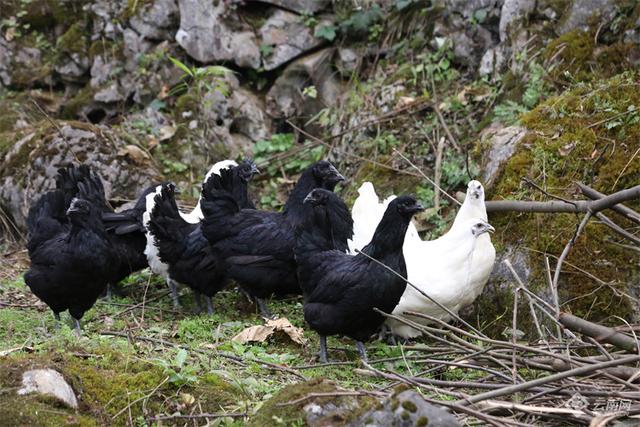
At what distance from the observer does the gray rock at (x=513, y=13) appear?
1010 cm

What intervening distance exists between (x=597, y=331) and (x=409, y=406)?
4.68ft

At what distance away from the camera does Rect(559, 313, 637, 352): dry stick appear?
4.66 meters

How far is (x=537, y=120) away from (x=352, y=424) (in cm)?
518

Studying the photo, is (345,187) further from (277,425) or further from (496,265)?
(277,425)

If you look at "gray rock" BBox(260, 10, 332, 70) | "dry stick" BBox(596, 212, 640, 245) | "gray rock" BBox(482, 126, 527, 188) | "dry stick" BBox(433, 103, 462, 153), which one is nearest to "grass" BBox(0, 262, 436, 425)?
"dry stick" BBox(596, 212, 640, 245)

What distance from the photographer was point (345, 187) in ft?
34.5

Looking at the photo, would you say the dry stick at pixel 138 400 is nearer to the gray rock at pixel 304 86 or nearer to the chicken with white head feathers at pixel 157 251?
the chicken with white head feathers at pixel 157 251

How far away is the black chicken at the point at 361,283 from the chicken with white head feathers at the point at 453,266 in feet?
1.88

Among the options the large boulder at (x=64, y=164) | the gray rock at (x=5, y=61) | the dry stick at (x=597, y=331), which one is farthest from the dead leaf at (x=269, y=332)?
the gray rock at (x=5, y=61)

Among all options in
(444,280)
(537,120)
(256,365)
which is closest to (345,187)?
(537,120)

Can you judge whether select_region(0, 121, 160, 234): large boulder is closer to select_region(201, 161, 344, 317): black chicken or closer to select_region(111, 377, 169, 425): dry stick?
select_region(201, 161, 344, 317): black chicken

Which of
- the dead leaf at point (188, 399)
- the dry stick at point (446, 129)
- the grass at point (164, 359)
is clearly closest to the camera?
the grass at point (164, 359)

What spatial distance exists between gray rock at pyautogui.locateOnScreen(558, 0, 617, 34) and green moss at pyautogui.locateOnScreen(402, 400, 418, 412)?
6.57m

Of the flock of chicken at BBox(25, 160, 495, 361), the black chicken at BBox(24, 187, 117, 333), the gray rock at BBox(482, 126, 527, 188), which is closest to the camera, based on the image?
the flock of chicken at BBox(25, 160, 495, 361)
